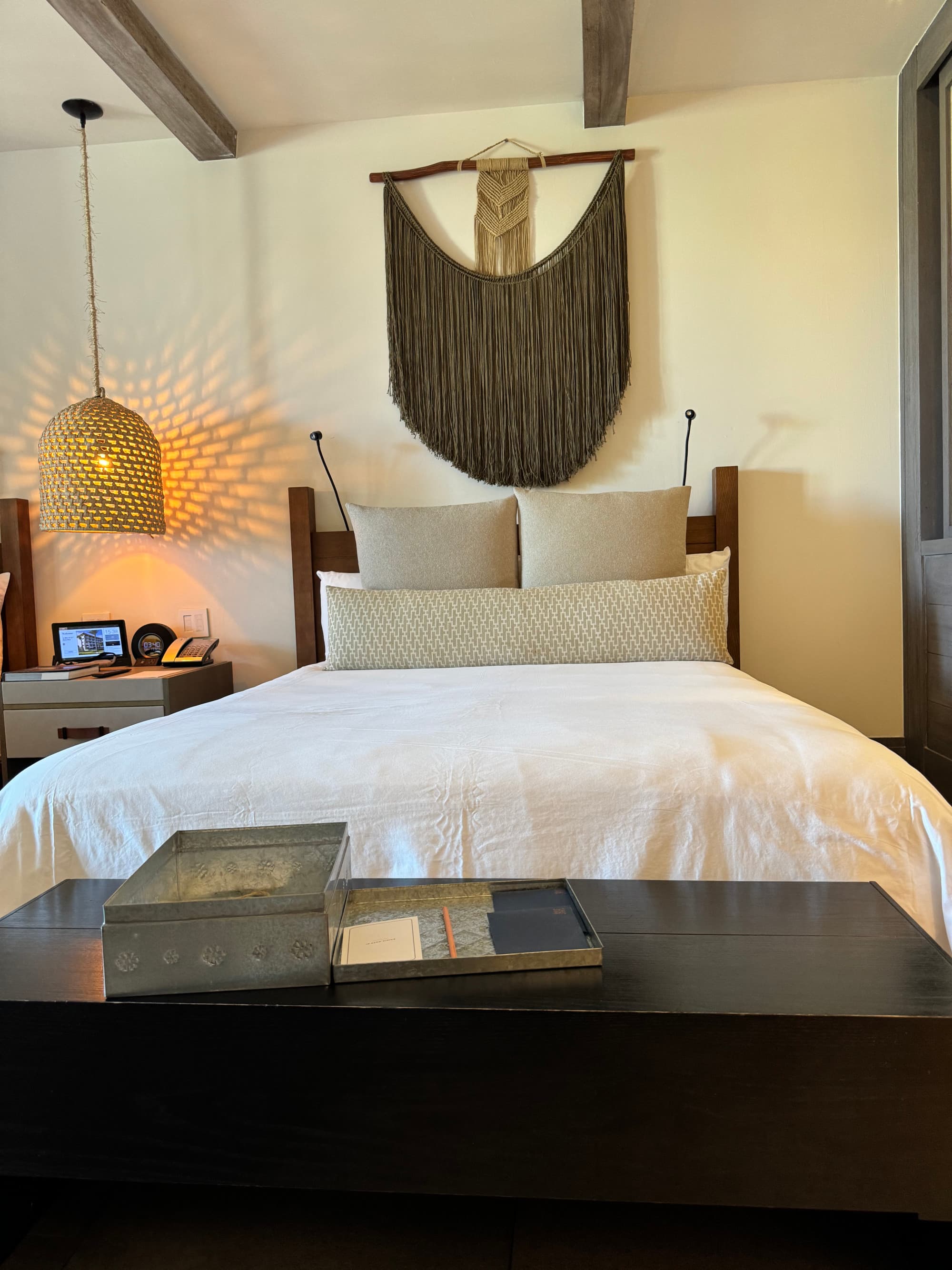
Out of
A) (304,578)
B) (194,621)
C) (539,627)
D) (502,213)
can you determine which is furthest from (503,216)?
(194,621)

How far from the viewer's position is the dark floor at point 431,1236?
0.87 meters

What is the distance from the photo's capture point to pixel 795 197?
2857 mm

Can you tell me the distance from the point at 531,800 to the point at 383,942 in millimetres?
383

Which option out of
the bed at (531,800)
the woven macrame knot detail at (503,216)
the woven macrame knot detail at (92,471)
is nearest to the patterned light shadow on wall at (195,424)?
the woven macrame knot detail at (92,471)

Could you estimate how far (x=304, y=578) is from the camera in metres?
3.02

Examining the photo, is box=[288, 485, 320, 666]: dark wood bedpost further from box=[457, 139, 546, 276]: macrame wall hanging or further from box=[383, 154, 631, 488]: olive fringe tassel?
box=[457, 139, 546, 276]: macrame wall hanging

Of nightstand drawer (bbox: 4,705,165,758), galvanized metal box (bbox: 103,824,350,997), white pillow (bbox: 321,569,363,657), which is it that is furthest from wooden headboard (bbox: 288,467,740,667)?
galvanized metal box (bbox: 103,824,350,997)

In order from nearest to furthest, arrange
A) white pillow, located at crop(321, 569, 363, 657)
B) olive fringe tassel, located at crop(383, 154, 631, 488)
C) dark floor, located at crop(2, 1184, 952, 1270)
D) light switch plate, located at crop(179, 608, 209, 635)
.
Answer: dark floor, located at crop(2, 1184, 952, 1270) < white pillow, located at crop(321, 569, 363, 657) < olive fringe tassel, located at crop(383, 154, 631, 488) < light switch plate, located at crop(179, 608, 209, 635)

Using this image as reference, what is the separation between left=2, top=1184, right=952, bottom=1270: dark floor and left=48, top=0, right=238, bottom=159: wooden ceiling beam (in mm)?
2724

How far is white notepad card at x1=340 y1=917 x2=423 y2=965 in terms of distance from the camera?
79 cm

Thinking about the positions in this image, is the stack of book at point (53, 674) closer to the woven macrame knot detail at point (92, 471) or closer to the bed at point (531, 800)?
the woven macrame knot detail at point (92, 471)

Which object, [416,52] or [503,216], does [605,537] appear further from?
[416,52]

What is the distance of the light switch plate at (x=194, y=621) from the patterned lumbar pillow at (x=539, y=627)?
37.6 inches

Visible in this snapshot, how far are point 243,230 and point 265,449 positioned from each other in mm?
807
